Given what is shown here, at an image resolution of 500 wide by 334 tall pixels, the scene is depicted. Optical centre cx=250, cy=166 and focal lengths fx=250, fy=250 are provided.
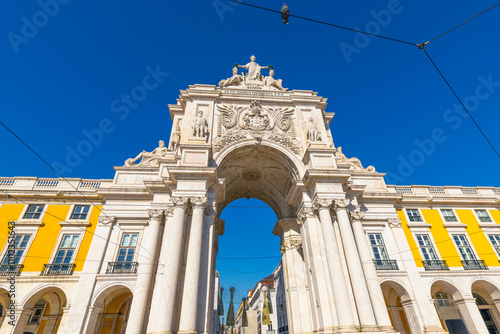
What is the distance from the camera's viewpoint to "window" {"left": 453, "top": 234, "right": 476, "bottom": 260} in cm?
2059

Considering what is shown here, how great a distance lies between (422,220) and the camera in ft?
72.6

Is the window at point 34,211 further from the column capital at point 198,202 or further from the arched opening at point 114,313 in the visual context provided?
the column capital at point 198,202

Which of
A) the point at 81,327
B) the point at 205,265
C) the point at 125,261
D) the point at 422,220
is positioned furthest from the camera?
the point at 422,220

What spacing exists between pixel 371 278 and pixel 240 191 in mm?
14783

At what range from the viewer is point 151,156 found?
22.0 metres

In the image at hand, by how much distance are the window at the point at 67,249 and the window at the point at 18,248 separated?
2.36 meters

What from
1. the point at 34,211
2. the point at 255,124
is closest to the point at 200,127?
the point at 255,124

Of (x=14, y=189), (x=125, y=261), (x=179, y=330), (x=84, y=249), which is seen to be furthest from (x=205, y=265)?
(x=14, y=189)

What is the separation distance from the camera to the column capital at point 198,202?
16438 millimetres

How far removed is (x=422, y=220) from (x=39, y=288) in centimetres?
2957

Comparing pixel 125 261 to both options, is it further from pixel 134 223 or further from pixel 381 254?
pixel 381 254

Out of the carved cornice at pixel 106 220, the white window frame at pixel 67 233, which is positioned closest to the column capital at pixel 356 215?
the carved cornice at pixel 106 220

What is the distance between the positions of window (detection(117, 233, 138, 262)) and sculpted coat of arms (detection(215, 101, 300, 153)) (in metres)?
9.20

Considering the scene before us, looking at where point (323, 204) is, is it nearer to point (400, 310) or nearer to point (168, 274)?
point (168, 274)
